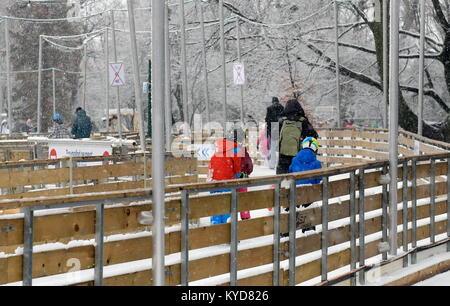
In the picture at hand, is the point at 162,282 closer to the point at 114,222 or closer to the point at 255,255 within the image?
the point at 114,222

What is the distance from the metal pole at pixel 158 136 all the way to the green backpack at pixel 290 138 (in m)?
8.33

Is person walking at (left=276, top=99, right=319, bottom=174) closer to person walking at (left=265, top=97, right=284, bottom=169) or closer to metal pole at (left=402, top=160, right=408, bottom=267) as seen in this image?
metal pole at (left=402, top=160, right=408, bottom=267)

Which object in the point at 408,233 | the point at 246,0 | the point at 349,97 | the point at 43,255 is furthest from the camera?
the point at 349,97

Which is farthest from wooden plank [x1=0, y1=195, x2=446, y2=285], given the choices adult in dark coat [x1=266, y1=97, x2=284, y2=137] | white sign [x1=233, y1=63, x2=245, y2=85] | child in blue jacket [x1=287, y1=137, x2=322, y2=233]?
white sign [x1=233, y1=63, x2=245, y2=85]

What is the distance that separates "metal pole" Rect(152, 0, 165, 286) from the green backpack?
8.33m

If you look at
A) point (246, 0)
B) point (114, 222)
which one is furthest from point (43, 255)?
point (246, 0)

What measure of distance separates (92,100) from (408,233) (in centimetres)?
8256

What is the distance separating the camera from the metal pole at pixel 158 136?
248 inches

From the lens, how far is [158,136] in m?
6.30

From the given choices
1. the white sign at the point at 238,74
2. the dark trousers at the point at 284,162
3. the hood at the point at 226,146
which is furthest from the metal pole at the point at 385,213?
the white sign at the point at 238,74

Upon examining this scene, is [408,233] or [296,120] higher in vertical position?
[296,120]

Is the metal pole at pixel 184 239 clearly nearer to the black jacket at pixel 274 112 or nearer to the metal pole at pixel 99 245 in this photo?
the metal pole at pixel 99 245

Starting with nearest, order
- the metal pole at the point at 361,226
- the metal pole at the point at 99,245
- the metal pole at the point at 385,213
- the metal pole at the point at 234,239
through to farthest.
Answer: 1. the metal pole at the point at 99,245
2. the metal pole at the point at 234,239
3. the metal pole at the point at 361,226
4. the metal pole at the point at 385,213

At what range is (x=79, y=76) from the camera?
8038 centimetres
